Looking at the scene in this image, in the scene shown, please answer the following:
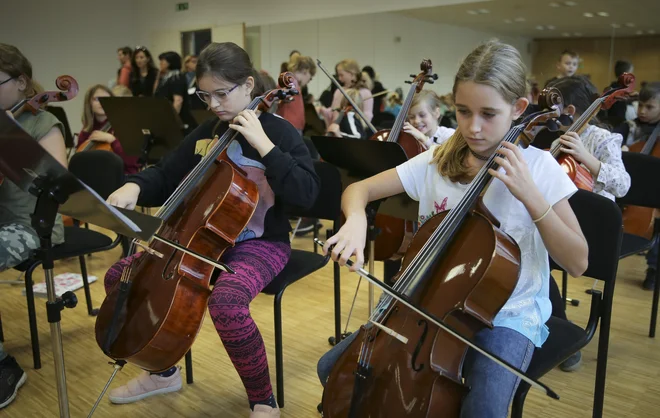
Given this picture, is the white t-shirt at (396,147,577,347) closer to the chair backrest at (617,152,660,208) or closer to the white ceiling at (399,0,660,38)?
the chair backrest at (617,152,660,208)

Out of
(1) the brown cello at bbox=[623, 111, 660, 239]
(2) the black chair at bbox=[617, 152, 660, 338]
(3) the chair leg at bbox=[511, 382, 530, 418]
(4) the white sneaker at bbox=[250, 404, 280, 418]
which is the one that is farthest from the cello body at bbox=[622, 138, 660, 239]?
(4) the white sneaker at bbox=[250, 404, 280, 418]

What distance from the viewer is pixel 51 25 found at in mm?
7027

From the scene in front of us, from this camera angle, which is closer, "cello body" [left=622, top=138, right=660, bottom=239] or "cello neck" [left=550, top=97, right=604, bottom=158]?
"cello neck" [left=550, top=97, right=604, bottom=158]

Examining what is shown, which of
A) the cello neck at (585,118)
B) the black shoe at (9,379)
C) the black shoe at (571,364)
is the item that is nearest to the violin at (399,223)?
the cello neck at (585,118)

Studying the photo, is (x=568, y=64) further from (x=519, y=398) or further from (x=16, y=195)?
(x=16, y=195)

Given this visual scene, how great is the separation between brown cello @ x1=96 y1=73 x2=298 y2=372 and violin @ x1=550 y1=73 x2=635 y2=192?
107cm

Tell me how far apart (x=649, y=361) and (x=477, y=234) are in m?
1.39

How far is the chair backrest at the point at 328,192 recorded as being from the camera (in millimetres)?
1782

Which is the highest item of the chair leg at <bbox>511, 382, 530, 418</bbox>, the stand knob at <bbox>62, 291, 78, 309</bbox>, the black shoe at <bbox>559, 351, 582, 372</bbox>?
the stand knob at <bbox>62, 291, 78, 309</bbox>

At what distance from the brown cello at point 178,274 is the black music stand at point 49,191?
0.20m

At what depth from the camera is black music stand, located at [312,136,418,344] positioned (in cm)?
164

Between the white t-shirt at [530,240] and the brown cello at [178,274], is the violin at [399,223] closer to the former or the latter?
the brown cello at [178,274]

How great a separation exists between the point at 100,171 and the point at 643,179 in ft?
6.86

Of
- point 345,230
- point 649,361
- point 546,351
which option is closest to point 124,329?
point 345,230
